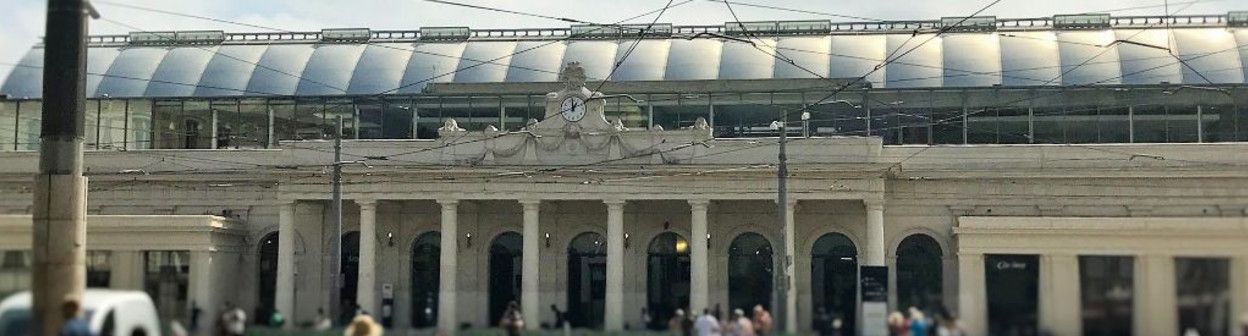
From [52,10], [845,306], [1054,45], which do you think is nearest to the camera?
[52,10]

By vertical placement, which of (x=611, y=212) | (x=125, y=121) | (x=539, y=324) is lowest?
(x=539, y=324)

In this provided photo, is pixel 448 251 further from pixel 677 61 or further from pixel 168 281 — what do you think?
pixel 168 281

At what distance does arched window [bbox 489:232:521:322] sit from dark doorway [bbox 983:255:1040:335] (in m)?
31.9

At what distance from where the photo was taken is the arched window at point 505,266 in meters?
66.5

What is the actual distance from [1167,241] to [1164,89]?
3570cm

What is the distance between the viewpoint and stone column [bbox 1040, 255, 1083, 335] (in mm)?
31047

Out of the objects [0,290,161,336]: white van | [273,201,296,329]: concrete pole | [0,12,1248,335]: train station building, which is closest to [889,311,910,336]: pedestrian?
[0,290,161,336]: white van

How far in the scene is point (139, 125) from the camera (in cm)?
7469

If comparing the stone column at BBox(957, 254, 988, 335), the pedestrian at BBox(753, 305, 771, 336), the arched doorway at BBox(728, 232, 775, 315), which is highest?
the arched doorway at BBox(728, 232, 775, 315)

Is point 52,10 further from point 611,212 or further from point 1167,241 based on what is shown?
point 611,212

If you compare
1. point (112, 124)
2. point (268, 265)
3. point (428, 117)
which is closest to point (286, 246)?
point (268, 265)

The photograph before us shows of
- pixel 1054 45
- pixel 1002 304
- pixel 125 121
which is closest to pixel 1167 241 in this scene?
pixel 1002 304

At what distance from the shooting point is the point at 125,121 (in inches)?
2948

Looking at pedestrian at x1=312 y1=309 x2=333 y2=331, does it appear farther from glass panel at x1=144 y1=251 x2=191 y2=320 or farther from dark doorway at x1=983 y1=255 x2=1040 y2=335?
dark doorway at x1=983 y1=255 x2=1040 y2=335
